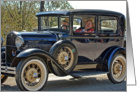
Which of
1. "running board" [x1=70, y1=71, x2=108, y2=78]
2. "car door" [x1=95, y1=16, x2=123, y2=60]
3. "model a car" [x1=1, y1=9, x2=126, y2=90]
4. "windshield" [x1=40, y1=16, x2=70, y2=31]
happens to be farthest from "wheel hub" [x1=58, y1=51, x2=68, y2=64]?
"car door" [x1=95, y1=16, x2=123, y2=60]

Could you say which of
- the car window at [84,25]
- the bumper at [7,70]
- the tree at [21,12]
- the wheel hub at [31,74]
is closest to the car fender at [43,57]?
the bumper at [7,70]

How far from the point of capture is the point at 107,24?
7.93 m

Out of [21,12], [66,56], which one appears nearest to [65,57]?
[66,56]

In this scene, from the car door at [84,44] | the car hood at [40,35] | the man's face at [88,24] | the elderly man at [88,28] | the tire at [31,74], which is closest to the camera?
the tire at [31,74]

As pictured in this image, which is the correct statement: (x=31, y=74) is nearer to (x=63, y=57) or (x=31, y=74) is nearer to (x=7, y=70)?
(x=7, y=70)

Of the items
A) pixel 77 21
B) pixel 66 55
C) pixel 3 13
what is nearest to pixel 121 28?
pixel 77 21

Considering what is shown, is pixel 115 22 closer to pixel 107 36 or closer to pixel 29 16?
pixel 107 36

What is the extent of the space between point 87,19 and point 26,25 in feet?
18.2

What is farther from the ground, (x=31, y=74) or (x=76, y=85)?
(x=31, y=74)

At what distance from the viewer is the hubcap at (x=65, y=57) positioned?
6691mm

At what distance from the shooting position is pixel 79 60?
721 cm

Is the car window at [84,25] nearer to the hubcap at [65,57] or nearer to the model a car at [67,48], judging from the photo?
the model a car at [67,48]

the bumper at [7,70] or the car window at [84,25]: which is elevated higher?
the car window at [84,25]

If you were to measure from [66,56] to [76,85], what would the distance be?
3.05 feet
